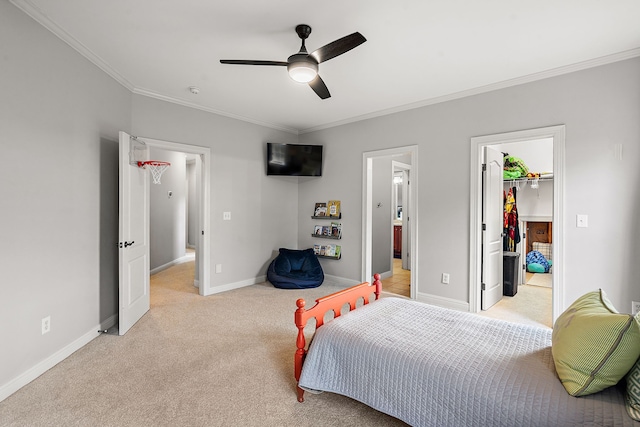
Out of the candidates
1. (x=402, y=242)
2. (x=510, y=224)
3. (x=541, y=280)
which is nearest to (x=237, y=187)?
(x=402, y=242)

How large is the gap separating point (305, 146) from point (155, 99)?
2.18 m

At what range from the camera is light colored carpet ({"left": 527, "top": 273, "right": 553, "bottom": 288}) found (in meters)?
5.04

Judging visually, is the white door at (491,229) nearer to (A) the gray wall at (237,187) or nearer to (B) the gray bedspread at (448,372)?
(B) the gray bedspread at (448,372)

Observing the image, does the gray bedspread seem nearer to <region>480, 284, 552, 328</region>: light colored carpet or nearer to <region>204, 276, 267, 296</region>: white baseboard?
<region>480, 284, 552, 328</region>: light colored carpet

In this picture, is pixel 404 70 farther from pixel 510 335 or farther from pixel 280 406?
pixel 280 406

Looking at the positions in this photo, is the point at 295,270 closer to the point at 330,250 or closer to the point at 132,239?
the point at 330,250

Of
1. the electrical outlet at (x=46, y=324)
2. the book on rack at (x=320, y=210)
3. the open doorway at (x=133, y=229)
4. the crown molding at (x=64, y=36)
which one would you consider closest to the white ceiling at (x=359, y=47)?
the crown molding at (x=64, y=36)

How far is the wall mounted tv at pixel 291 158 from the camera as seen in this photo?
16.4 ft

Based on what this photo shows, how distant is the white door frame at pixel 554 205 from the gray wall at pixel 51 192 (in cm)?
393

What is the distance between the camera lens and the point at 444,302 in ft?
12.6

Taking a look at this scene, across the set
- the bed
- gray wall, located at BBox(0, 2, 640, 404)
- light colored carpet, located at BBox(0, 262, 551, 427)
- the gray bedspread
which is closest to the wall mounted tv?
gray wall, located at BBox(0, 2, 640, 404)

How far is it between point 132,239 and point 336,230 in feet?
9.29

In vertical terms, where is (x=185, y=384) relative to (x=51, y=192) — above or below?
below

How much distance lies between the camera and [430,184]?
3961mm
